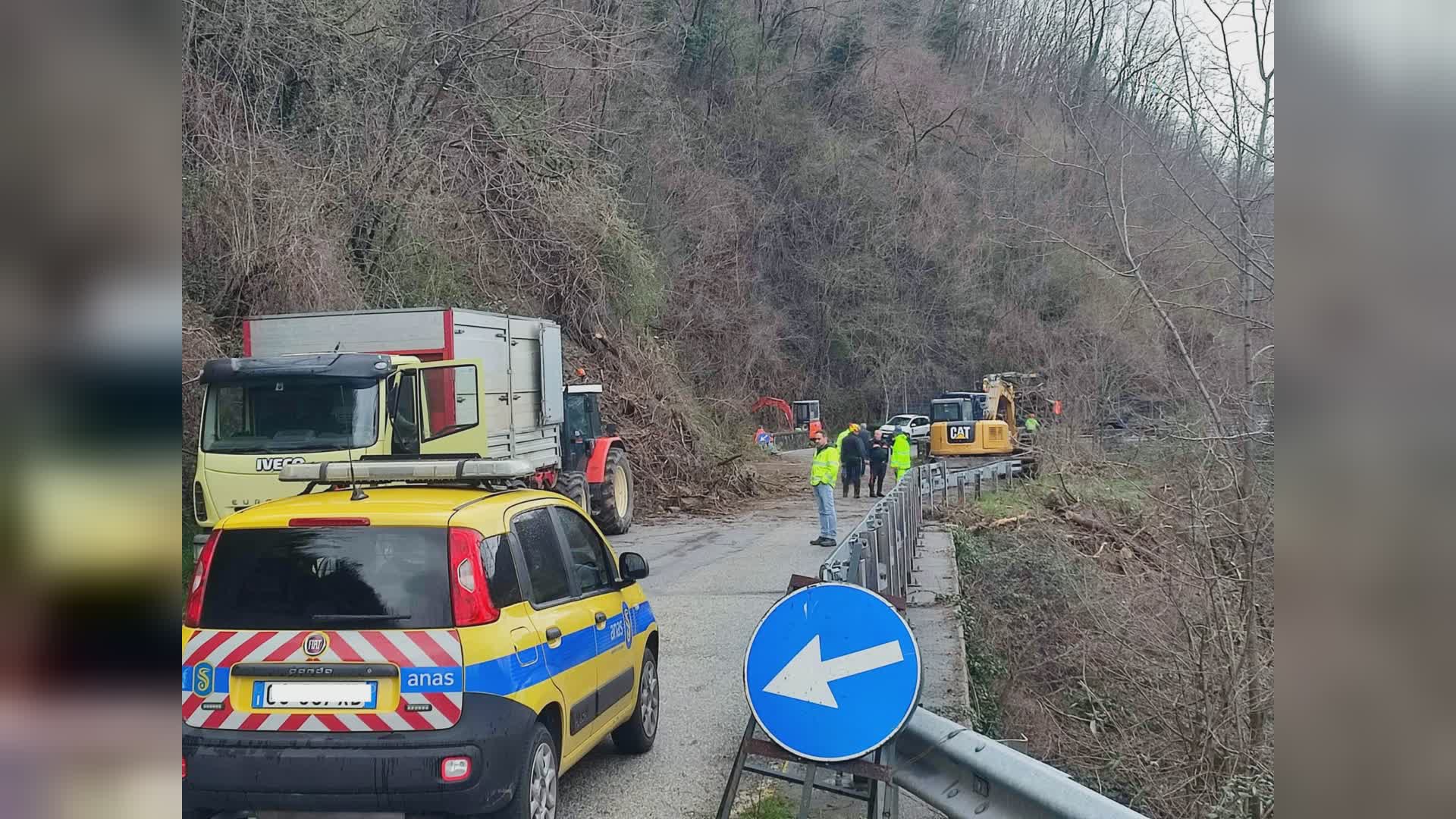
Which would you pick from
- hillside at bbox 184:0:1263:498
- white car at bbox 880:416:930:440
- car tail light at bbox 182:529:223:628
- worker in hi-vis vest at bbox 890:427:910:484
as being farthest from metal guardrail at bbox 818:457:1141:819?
white car at bbox 880:416:930:440

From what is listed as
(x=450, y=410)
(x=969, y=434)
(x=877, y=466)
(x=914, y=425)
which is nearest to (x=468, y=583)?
(x=450, y=410)

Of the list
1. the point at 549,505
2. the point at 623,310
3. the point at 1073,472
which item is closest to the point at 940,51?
the point at 623,310

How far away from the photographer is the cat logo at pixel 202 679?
15.3 ft

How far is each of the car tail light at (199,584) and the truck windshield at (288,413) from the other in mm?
6541

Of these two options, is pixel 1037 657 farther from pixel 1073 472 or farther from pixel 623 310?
pixel 623 310

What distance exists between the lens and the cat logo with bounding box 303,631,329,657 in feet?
15.3

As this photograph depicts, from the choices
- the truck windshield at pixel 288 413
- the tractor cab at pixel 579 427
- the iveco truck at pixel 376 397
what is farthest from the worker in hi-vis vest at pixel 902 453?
the truck windshield at pixel 288 413

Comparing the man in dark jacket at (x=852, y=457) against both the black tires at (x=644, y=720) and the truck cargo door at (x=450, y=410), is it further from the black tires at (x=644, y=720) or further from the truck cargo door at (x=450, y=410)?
the black tires at (x=644, y=720)

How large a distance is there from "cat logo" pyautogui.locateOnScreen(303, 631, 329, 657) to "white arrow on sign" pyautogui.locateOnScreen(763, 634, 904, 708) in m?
1.91

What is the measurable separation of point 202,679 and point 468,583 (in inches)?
46.5
